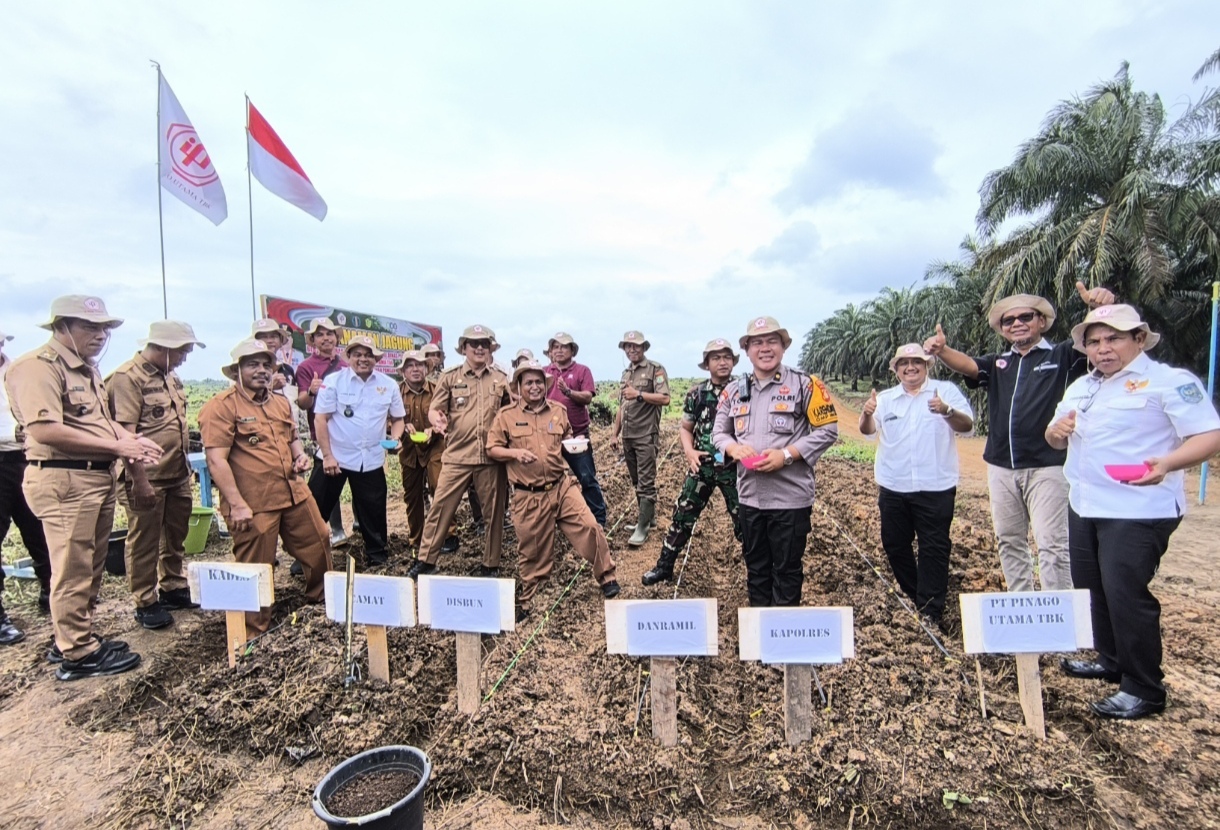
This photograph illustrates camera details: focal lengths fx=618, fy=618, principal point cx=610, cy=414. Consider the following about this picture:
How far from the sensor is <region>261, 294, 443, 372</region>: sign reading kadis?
9.83m

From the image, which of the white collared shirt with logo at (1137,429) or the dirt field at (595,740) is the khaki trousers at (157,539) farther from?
the white collared shirt with logo at (1137,429)

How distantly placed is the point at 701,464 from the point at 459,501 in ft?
5.81

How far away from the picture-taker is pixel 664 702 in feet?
8.43

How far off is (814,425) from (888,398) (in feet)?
2.82

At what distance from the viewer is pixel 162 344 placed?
12.6ft

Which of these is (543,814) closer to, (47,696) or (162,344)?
→ (47,696)

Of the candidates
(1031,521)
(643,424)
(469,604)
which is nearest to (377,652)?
(469,604)

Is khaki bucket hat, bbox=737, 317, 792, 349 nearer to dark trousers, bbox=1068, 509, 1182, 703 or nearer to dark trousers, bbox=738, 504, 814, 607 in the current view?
dark trousers, bbox=738, 504, 814, 607

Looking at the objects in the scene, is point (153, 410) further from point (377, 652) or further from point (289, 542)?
point (377, 652)

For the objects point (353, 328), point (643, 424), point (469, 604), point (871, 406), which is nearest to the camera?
point (469, 604)

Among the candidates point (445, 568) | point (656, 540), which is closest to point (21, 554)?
point (445, 568)

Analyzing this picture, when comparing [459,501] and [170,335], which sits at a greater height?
[170,335]

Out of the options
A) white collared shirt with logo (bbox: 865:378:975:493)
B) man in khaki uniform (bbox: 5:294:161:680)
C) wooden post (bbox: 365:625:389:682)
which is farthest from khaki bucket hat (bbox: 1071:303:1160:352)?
man in khaki uniform (bbox: 5:294:161:680)

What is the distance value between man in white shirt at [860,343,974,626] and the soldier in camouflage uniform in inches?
37.7
